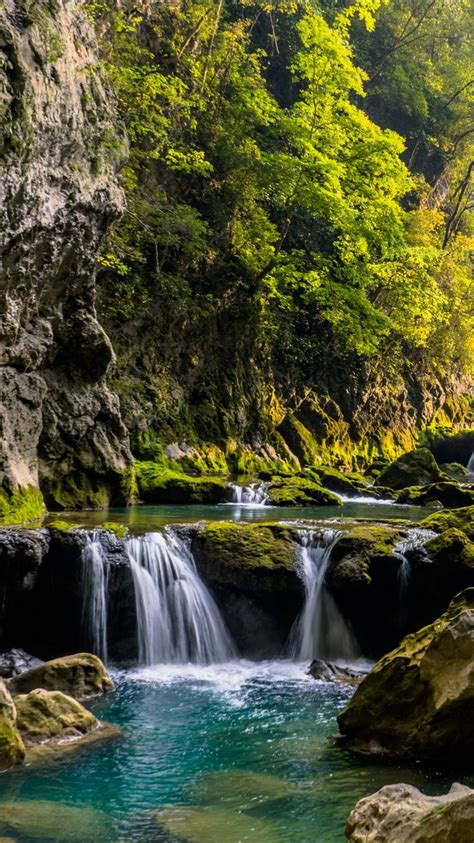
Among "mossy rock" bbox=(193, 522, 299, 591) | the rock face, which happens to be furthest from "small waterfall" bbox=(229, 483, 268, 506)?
"mossy rock" bbox=(193, 522, 299, 591)

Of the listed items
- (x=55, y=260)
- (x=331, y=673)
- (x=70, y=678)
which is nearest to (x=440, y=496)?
(x=331, y=673)

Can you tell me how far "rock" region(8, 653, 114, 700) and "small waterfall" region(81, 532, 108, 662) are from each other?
146 cm

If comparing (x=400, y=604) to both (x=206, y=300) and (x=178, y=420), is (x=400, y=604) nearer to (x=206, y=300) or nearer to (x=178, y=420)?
(x=178, y=420)

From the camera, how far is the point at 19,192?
10.7m

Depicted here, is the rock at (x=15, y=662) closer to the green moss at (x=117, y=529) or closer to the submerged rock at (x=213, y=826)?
the green moss at (x=117, y=529)

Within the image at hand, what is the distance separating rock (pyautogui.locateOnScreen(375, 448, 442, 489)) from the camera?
71.0 feet

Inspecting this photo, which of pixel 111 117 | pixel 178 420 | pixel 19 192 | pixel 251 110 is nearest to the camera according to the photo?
pixel 19 192

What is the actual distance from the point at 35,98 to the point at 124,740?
9.62 meters

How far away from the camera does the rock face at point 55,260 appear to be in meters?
10.9

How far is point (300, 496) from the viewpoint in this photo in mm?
17156

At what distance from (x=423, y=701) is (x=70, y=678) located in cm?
382

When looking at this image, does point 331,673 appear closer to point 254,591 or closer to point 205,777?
point 254,591

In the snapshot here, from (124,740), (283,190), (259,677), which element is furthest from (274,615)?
(283,190)

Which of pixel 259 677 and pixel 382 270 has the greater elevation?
pixel 382 270
